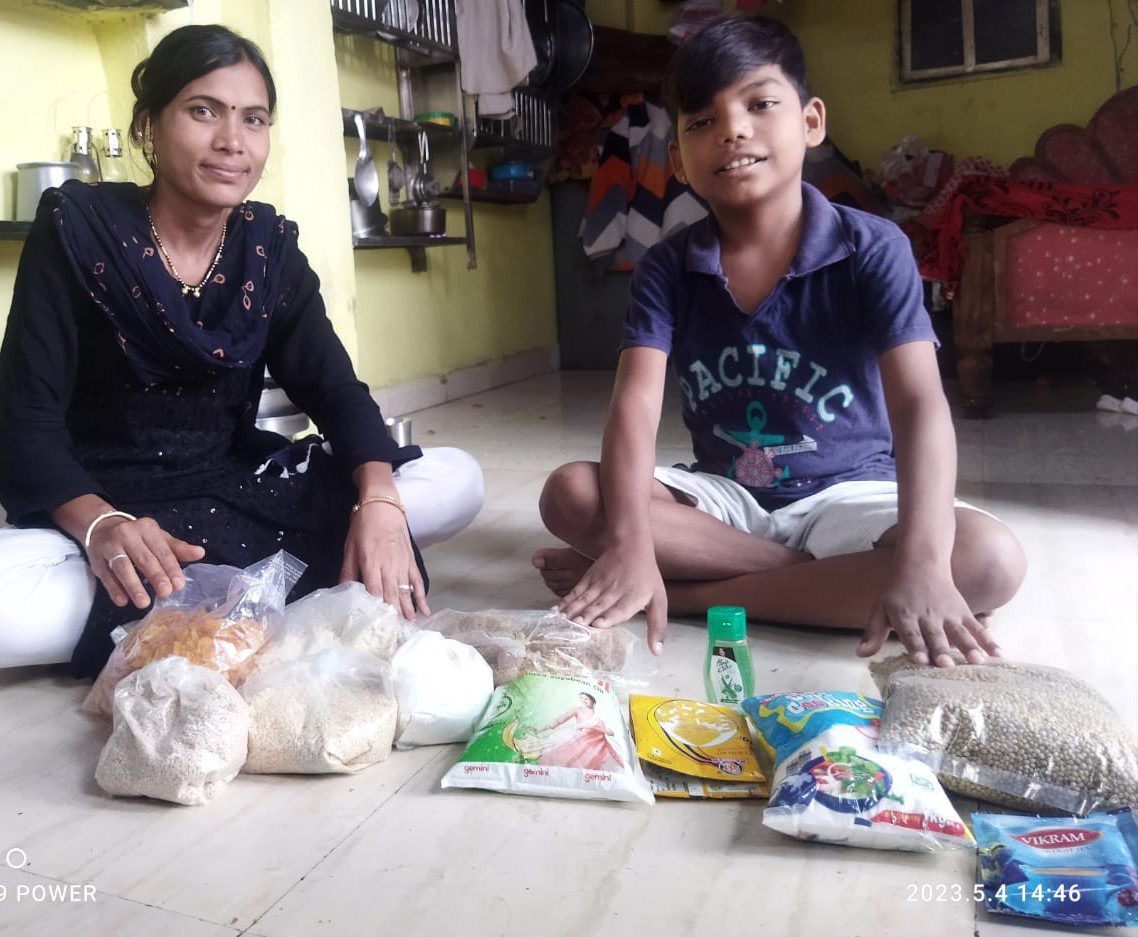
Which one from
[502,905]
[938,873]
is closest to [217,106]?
[502,905]

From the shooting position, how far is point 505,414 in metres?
2.99

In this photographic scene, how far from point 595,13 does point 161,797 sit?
385cm

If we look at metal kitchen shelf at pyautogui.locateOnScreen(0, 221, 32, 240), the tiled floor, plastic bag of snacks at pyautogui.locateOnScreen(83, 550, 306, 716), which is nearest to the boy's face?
the tiled floor

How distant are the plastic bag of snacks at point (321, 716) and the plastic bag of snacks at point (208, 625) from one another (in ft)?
0.16

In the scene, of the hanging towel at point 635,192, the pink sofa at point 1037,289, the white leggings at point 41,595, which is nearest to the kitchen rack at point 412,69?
the hanging towel at point 635,192

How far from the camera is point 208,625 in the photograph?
913 mm

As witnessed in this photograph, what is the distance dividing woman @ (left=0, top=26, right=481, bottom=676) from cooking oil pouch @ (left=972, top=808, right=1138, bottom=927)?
0.61 meters

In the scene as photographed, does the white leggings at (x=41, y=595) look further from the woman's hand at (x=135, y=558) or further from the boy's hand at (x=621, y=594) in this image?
the boy's hand at (x=621, y=594)

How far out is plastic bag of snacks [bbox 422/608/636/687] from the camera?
0.96m

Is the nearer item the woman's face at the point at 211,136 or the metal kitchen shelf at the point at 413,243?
the woman's face at the point at 211,136

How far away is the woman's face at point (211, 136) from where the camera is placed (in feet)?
3.38

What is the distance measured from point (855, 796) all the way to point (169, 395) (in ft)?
2.80

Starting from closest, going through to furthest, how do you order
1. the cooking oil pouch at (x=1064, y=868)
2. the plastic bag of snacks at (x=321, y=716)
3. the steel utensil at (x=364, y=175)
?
the cooking oil pouch at (x=1064, y=868) → the plastic bag of snacks at (x=321, y=716) → the steel utensil at (x=364, y=175)

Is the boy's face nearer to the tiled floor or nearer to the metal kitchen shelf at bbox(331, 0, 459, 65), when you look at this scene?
the tiled floor
